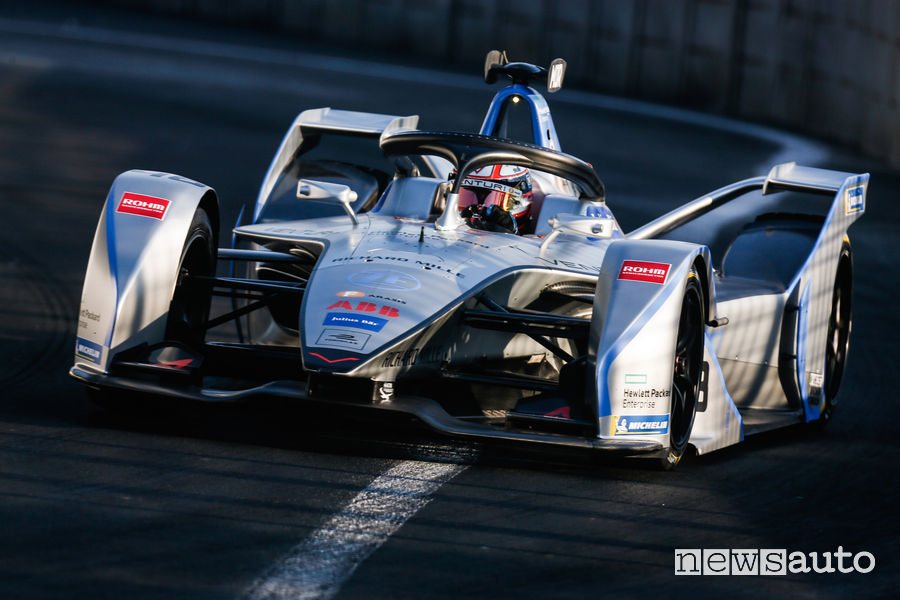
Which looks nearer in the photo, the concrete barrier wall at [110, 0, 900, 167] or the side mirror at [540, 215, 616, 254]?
the side mirror at [540, 215, 616, 254]

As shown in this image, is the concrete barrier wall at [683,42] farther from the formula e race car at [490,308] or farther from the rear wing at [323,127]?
the formula e race car at [490,308]

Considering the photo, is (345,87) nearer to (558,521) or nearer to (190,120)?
(190,120)

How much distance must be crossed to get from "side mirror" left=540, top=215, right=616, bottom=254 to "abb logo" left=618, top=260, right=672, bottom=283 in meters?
0.79

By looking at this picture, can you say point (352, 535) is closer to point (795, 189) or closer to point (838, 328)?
point (795, 189)

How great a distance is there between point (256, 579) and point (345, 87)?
18.6m

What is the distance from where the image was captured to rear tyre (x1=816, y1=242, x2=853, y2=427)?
9.15m

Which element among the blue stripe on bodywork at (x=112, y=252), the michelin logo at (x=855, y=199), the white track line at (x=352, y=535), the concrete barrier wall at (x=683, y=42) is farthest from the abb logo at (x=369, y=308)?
the concrete barrier wall at (x=683, y=42)

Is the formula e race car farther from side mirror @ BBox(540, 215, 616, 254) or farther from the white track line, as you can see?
the white track line

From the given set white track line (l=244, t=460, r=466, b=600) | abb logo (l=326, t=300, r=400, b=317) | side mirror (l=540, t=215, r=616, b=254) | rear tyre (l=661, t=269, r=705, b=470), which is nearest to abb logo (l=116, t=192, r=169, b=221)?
abb logo (l=326, t=300, r=400, b=317)

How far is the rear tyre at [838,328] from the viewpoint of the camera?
9148 mm

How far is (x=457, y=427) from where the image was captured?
6422 mm

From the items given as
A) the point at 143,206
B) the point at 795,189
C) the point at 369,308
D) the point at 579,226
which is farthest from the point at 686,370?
the point at 143,206

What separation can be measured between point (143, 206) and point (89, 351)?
0.87 m

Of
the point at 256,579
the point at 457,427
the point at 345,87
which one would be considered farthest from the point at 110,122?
the point at 256,579
